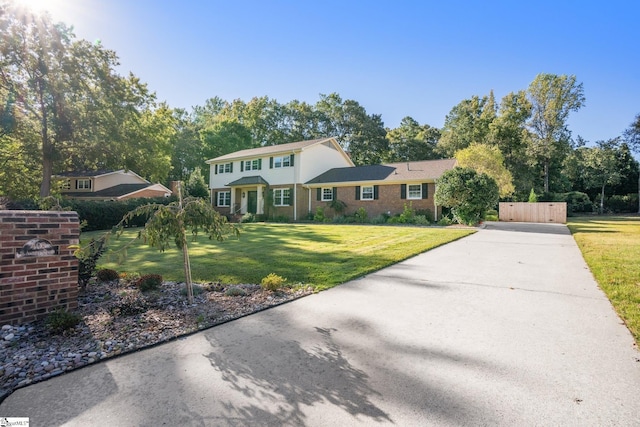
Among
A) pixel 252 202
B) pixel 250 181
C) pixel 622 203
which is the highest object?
pixel 250 181

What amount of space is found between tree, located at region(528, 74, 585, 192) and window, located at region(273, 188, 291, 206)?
26874 mm

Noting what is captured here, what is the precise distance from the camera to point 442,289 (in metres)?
4.98

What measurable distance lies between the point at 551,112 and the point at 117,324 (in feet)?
137

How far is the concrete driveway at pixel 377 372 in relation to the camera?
6.53 ft

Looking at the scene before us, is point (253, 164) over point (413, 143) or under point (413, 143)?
under

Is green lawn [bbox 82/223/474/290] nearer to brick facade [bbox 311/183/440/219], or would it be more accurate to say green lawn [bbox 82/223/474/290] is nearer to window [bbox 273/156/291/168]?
brick facade [bbox 311/183/440/219]

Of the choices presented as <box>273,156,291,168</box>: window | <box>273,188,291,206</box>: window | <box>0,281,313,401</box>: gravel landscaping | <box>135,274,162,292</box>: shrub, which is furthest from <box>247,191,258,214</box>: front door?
<box>135,274,162,292</box>: shrub

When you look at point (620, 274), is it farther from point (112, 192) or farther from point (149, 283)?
point (112, 192)

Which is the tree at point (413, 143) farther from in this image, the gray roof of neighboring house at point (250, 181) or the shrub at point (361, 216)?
the gray roof of neighboring house at point (250, 181)

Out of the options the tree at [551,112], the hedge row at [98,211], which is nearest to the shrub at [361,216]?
the hedge row at [98,211]

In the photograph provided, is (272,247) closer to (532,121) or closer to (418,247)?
(418,247)

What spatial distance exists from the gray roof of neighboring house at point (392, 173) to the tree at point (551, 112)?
19.1 metres

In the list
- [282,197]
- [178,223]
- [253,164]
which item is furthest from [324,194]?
[178,223]

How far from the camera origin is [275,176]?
24.3 m
